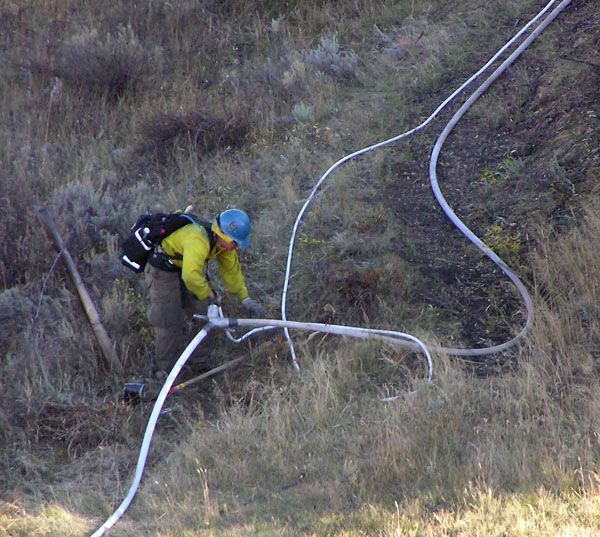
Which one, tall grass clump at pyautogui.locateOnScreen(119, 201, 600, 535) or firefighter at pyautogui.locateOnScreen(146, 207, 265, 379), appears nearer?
tall grass clump at pyautogui.locateOnScreen(119, 201, 600, 535)

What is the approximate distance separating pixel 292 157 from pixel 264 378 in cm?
322

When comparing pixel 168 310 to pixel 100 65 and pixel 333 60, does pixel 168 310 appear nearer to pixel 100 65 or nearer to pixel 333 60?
pixel 333 60

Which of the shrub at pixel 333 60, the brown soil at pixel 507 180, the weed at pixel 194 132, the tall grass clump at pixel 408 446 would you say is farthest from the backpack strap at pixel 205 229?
the shrub at pixel 333 60

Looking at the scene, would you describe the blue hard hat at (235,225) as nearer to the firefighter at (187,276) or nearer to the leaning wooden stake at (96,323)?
the firefighter at (187,276)

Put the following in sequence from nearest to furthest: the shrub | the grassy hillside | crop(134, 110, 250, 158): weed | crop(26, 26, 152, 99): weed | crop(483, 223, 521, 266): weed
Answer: the grassy hillside
crop(483, 223, 521, 266): weed
crop(134, 110, 250, 158): weed
the shrub
crop(26, 26, 152, 99): weed

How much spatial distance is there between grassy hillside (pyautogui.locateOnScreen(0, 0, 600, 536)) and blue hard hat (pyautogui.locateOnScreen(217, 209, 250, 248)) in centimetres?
101

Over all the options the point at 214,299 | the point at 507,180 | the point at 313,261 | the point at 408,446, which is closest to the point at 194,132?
the point at 313,261

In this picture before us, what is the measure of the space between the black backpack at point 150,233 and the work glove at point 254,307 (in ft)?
2.19

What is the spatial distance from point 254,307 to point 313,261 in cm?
87

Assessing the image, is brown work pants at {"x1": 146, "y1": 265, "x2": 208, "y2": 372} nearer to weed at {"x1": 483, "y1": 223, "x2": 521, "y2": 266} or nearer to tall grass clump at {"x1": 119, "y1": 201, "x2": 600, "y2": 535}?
tall grass clump at {"x1": 119, "y1": 201, "x2": 600, "y2": 535}

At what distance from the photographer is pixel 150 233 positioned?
274 inches

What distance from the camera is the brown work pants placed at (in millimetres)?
7203

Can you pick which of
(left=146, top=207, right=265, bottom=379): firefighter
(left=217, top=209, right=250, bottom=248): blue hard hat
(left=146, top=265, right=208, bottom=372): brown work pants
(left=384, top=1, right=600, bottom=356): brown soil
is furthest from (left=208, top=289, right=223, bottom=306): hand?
(left=384, top=1, right=600, bottom=356): brown soil

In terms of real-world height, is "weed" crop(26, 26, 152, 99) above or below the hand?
above
